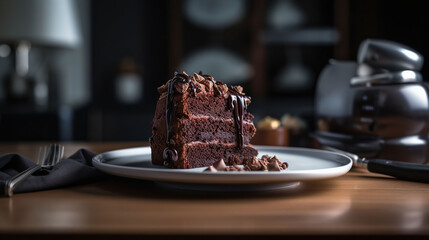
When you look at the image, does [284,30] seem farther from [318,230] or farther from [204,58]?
[318,230]

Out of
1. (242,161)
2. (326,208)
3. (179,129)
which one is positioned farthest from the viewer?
(242,161)

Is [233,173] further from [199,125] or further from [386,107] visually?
[386,107]

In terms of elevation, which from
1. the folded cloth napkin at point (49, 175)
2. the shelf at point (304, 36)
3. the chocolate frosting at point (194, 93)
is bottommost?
the folded cloth napkin at point (49, 175)

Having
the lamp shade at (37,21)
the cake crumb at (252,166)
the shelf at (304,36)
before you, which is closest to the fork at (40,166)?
the cake crumb at (252,166)

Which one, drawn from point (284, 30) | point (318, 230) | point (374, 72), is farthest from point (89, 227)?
point (284, 30)

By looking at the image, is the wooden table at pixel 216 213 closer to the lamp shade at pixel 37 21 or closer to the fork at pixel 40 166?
the fork at pixel 40 166

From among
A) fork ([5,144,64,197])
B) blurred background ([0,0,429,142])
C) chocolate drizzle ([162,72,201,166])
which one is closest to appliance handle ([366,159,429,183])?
chocolate drizzle ([162,72,201,166])
